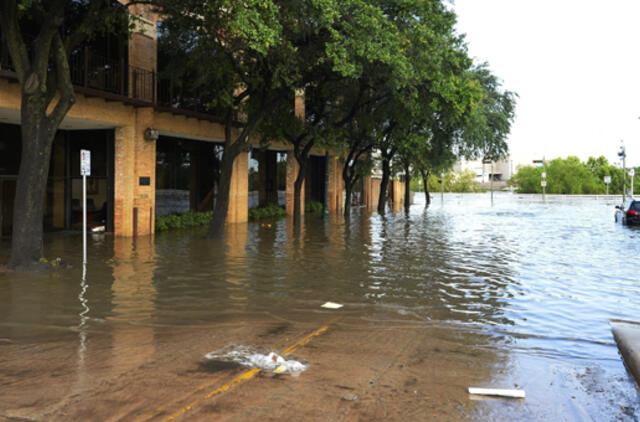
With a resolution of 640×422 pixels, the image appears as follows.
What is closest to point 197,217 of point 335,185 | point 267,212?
point 267,212

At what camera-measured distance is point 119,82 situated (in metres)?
20.0

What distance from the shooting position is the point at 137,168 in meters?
20.5

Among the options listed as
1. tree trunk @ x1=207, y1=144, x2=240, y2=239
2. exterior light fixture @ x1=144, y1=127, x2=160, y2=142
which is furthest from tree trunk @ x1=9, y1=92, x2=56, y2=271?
exterior light fixture @ x1=144, y1=127, x2=160, y2=142

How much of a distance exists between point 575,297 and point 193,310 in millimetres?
6238

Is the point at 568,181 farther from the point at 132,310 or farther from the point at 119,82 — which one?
the point at 132,310

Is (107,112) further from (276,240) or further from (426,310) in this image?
(426,310)

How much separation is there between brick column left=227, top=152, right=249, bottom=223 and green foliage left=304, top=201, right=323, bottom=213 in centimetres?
1098

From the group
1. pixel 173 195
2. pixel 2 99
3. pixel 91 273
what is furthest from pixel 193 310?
pixel 173 195

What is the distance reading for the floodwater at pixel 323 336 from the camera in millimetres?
4734

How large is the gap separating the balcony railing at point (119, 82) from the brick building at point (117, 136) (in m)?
0.03

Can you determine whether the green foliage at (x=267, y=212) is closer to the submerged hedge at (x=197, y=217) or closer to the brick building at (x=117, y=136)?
the submerged hedge at (x=197, y=217)

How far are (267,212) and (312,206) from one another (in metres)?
7.98

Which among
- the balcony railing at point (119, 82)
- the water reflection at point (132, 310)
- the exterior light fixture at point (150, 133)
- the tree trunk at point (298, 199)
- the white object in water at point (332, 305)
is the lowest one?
the white object in water at point (332, 305)

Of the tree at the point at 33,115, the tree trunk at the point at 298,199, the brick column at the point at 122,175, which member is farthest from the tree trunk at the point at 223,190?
the tree at the point at 33,115
